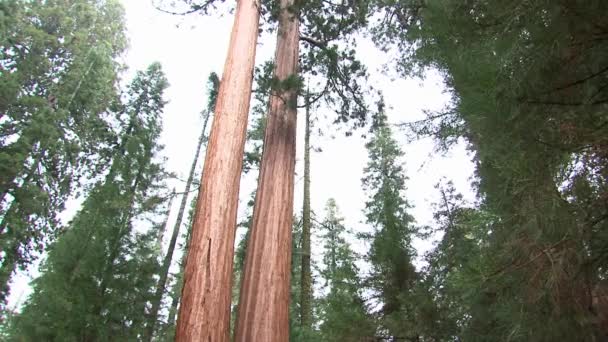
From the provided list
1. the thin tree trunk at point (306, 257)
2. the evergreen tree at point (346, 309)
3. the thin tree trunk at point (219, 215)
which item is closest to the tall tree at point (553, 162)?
the thin tree trunk at point (219, 215)

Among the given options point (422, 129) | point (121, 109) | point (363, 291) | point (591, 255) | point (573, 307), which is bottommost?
point (573, 307)

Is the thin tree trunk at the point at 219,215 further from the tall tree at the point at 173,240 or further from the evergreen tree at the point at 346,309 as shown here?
the evergreen tree at the point at 346,309

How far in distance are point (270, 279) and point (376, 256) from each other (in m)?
5.33

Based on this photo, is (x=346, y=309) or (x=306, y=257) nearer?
(x=346, y=309)

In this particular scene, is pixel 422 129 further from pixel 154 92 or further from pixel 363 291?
pixel 154 92

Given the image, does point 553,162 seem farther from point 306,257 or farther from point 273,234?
point 306,257

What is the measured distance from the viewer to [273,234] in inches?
146

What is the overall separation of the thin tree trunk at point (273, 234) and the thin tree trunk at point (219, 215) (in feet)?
1.83

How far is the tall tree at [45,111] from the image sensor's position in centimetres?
1270

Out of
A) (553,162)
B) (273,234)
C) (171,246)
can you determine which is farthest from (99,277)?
(553,162)

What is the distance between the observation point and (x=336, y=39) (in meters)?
6.66

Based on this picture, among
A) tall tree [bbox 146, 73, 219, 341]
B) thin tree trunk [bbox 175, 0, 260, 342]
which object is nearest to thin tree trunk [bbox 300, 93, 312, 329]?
tall tree [bbox 146, 73, 219, 341]

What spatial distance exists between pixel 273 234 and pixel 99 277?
6.09 meters

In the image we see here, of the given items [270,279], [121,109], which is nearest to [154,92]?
[121,109]
